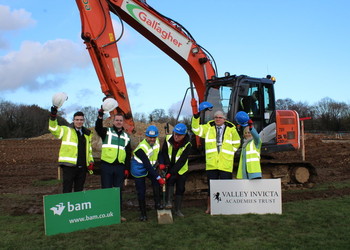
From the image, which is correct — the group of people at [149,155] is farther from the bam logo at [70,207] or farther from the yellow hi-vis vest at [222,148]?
Result: the bam logo at [70,207]

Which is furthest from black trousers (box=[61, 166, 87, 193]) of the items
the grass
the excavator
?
the excavator

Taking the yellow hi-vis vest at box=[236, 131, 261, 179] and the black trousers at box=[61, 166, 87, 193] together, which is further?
the yellow hi-vis vest at box=[236, 131, 261, 179]

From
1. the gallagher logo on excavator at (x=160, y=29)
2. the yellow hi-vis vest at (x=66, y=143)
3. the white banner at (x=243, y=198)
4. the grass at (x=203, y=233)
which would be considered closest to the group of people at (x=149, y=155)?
the yellow hi-vis vest at (x=66, y=143)

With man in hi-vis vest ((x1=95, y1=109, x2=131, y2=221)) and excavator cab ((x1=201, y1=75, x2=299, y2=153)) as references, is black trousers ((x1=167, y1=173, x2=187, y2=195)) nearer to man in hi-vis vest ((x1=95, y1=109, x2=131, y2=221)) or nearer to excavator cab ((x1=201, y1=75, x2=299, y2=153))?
man in hi-vis vest ((x1=95, y1=109, x2=131, y2=221))

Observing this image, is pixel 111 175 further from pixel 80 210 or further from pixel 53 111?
pixel 53 111

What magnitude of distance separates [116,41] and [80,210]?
3816 mm

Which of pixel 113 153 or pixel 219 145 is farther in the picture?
pixel 219 145

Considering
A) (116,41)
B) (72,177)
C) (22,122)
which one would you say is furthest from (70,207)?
(22,122)

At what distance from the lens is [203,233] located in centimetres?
537

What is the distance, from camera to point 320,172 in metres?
13.3

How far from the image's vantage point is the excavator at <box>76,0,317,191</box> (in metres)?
7.80

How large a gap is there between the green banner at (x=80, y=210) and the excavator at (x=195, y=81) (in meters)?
2.29

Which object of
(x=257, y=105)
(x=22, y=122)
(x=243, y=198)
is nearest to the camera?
(x=243, y=198)

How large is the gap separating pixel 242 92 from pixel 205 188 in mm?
2414
